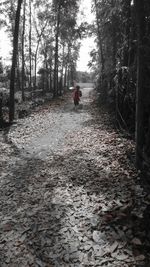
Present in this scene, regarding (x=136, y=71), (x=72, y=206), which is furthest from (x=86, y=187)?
(x=136, y=71)

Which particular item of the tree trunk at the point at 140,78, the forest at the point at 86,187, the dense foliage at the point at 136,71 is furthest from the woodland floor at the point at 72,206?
the dense foliage at the point at 136,71

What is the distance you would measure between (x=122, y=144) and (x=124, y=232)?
5362mm

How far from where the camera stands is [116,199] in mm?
6500

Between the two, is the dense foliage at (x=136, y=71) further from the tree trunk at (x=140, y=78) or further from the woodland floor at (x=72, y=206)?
the woodland floor at (x=72, y=206)

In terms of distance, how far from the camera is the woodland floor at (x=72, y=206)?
481 cm

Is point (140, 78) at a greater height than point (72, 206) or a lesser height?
greater

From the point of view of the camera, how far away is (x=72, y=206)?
6336mm

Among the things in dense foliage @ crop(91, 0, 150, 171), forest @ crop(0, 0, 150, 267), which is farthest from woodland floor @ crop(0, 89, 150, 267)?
dense foliage @ crop(91, 0, 150, 171)

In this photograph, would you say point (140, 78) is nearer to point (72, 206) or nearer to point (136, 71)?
point (136, 71)

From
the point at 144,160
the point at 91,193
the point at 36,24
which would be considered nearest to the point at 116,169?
the point at 144,160

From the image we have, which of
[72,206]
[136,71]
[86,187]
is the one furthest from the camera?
[136,71]

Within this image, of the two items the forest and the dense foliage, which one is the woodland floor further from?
the dense foliage

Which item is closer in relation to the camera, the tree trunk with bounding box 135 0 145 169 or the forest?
the forest

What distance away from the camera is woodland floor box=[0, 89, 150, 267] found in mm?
4809
